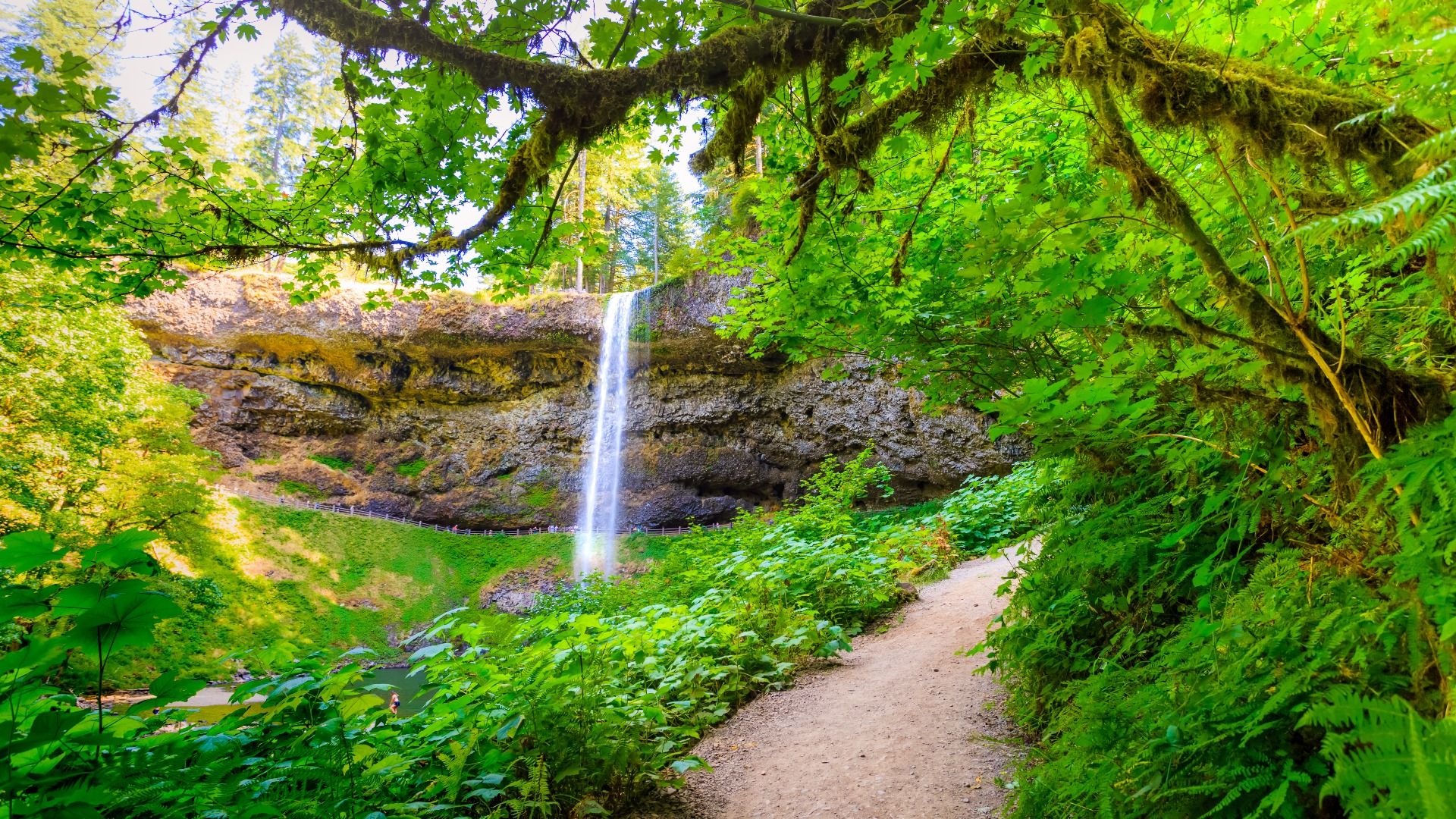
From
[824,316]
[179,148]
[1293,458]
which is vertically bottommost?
[1293,458]

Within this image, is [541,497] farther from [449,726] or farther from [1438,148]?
[1438,148]

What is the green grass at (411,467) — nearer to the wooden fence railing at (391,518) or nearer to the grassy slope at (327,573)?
the wooden fence railing at (391,518)

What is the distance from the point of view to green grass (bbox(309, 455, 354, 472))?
948 inches

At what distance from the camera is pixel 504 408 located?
24.6 m

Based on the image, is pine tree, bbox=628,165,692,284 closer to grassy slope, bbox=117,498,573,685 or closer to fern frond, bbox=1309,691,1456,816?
grassy slope, bbox=117,498,573,685

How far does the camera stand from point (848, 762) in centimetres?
320

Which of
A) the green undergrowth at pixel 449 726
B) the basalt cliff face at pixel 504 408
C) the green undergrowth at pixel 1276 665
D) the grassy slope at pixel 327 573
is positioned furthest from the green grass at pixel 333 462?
the green undergrowth at pixel 1276 665

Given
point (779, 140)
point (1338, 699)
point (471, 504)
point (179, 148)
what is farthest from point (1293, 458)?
point (471, 504)

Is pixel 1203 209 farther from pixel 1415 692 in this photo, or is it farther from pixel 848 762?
pixel 848 762

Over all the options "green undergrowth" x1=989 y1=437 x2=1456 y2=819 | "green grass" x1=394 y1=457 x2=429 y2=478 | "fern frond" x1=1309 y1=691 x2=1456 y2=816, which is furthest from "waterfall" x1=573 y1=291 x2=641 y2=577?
"fern frond" x1=1309 y1=691 x2=1456 y2=816

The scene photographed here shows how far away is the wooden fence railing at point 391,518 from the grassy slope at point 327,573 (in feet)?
1.86

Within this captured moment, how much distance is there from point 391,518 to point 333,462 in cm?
341

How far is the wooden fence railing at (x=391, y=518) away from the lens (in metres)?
21.4

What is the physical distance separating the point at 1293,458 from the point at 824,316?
8.77ft
